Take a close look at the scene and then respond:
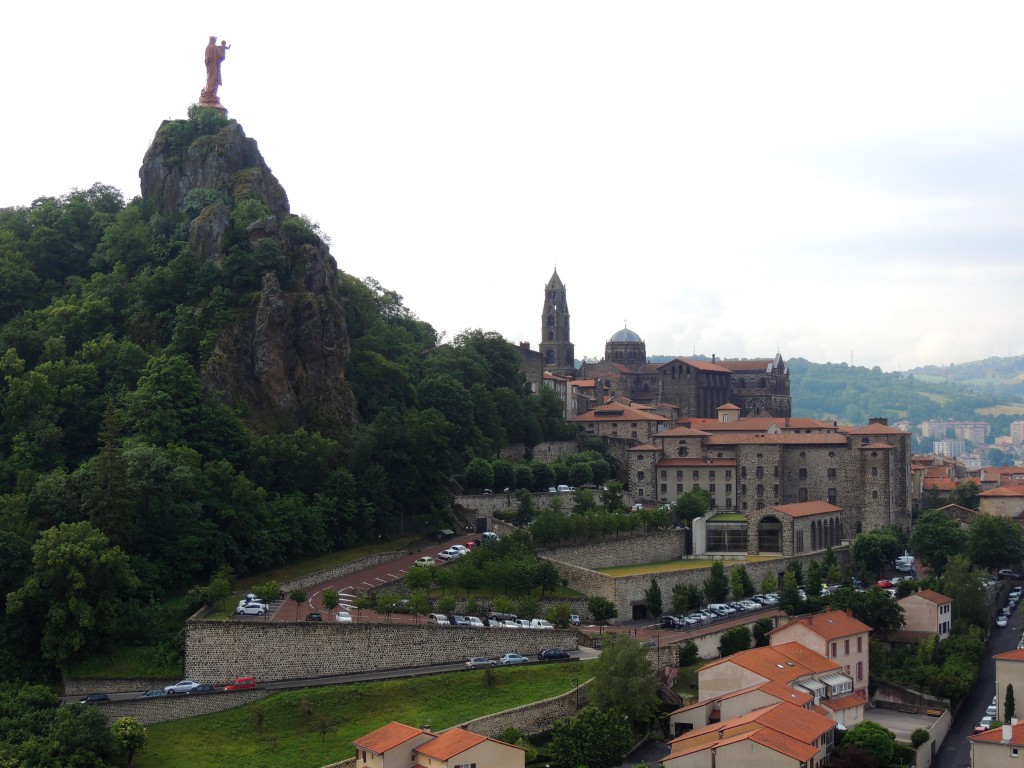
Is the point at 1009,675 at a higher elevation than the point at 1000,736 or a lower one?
higher

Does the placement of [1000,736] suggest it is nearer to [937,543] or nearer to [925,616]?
[925,616]

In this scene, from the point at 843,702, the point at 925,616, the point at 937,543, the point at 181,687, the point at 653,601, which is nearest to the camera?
the point at 181,687

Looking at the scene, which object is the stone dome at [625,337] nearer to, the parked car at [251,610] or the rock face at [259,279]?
the rock face at [259,279]

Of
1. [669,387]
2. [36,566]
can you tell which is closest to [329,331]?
[36,566]

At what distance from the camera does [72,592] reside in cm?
5366

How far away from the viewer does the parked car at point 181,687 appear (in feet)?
171

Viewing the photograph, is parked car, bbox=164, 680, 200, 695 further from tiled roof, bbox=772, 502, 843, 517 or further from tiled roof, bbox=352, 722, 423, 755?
tiled roof, bbox=772, 502, 843, 517

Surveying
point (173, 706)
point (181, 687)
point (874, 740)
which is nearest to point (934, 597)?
point (874, 740)

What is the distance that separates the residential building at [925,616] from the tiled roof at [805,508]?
492 inches

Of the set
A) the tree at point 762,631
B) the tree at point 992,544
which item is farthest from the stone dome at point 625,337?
the tree at point 762,631

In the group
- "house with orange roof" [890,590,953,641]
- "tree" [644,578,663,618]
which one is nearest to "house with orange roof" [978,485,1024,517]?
"house with orange roof" [890,590,953,641]

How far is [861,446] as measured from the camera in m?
88.2

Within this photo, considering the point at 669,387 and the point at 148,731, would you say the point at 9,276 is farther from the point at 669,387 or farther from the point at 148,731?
the point at 669,387

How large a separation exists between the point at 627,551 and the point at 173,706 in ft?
99.0
